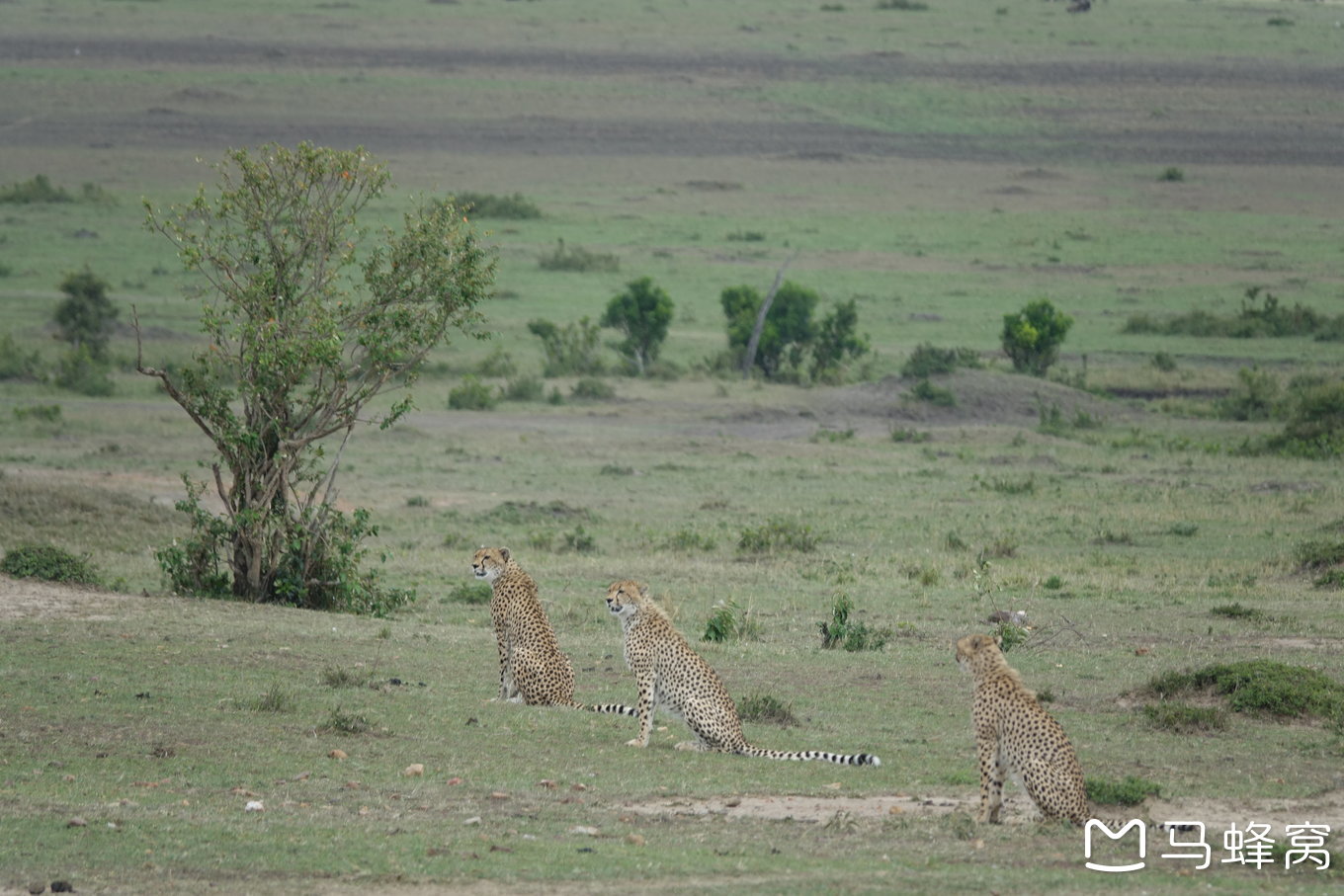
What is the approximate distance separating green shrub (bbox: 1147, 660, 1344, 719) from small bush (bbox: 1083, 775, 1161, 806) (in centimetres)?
254

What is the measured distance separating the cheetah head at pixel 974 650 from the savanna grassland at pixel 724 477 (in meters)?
0.76

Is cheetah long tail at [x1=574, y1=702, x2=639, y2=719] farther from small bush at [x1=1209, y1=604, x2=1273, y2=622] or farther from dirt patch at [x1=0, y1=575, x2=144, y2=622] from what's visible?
small bush at [x1=1209, y1=604, x2=1273, y2=622]

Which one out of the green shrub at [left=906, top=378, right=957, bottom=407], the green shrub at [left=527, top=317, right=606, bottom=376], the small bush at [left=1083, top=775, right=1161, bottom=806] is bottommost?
the small bush at [left=1083, top=775, right=1161, bottom=806]

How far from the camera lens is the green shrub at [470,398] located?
34.1m

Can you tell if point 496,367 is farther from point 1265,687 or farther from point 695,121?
point 695,121

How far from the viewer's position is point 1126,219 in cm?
6031

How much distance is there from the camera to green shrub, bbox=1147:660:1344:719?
11.2 meters

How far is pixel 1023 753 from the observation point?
8.48 metres

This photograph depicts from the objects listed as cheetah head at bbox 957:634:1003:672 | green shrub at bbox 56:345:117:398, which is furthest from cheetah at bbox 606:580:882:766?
green shrub at bbox 56:345:117:398

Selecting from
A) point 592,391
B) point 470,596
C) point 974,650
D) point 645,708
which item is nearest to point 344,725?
point 645,708

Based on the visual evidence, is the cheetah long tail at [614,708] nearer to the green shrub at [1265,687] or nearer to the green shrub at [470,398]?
the green shrub at [1265,687]

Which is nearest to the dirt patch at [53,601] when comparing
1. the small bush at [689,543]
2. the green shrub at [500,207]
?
the small bush at [689,543]

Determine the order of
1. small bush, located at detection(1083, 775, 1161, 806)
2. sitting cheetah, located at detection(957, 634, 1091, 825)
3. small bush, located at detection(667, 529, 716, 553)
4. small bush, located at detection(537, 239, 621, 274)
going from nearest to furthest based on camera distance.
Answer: sitting cheetah, located at detection(957, 634, 1091, 825) → small bush, located at detection(1083, 775, 1161, 806) → small bush, located at detection(667, 529, 716, 553) → small bush, located at detection(537, 239, 621, 274)

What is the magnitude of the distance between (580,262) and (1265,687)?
4010cm
